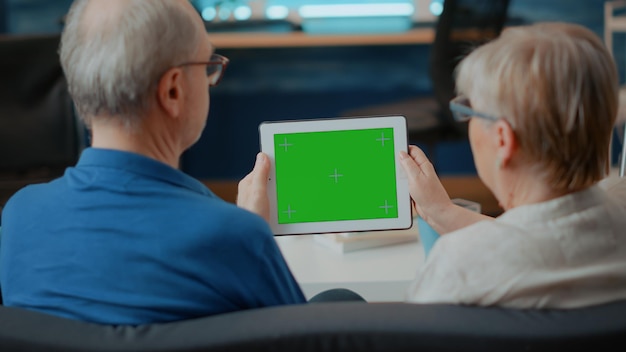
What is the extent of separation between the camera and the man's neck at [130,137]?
3.73 ft

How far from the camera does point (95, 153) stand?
3.61ft

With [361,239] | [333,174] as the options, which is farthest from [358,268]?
[333,174]

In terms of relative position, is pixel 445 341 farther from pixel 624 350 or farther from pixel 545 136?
pixel 545 136

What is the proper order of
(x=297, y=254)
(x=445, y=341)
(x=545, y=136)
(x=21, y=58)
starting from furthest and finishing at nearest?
(x=21, y=58), (x=297, y=254), (x=545, y=136), (x=445, y=341)

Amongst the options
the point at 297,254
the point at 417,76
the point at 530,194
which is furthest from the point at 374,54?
the point at 530,194

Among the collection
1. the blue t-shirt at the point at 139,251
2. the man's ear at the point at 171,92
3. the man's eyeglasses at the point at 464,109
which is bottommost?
the blue t-shirt at the point at 139,251

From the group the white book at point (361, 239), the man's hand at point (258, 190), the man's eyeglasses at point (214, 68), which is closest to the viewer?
the man's eyeglasses at point (214, 68)

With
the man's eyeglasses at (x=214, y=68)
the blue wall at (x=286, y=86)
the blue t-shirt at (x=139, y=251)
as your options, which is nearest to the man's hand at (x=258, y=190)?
the man's eyeglasses at (x=214, y=68)

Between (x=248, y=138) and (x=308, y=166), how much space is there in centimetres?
311

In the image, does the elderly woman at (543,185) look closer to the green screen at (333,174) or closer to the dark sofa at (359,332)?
the dark sofa at (359,332)

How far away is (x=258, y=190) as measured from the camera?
143 cm

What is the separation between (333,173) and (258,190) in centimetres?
14

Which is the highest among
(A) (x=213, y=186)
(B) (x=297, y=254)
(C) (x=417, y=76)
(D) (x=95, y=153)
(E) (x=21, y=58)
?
(D) (x=95, y=153)

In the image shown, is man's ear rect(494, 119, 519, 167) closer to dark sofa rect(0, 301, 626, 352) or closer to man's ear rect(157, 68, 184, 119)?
dark sofa rect(0, 301, 626, 352)
